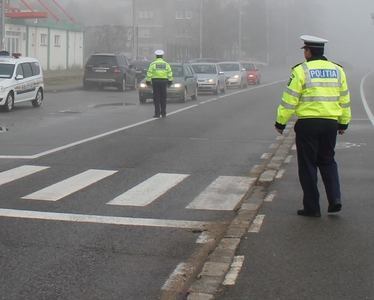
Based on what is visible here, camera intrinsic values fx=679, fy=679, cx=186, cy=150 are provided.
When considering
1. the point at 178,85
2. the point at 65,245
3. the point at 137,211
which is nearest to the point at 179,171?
the point at 137,211

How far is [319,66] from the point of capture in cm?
676

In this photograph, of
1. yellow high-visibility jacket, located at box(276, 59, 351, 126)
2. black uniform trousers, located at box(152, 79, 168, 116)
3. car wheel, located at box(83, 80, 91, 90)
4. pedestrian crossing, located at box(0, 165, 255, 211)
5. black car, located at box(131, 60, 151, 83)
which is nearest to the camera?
yellow high-visibility jacket, located at box(276, 59, 351, 126)

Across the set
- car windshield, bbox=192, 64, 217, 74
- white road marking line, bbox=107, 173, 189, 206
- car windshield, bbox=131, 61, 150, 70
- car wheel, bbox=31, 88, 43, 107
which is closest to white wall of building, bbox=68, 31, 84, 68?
car windshield, bbox=131, 61, 150, 70

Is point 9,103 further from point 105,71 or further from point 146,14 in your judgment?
point 146,14

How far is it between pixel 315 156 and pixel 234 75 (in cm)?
3339

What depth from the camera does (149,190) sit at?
8.35m

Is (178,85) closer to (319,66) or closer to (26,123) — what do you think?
(26,123)

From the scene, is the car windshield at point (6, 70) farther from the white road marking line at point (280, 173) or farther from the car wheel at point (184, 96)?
the white road marking line at point (280, 173)

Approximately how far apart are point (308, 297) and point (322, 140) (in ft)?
8.67

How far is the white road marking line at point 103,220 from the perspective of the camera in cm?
658

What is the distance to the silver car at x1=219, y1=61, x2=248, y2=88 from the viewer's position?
131ft

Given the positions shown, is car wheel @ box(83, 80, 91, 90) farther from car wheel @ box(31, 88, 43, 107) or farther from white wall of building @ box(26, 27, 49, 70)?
white wall of building @ box(26, 27, 49, 70)

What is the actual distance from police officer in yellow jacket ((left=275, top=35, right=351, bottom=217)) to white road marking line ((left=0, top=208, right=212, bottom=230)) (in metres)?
1.18

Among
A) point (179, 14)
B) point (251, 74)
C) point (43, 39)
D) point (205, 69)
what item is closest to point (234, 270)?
point (205, 69)
